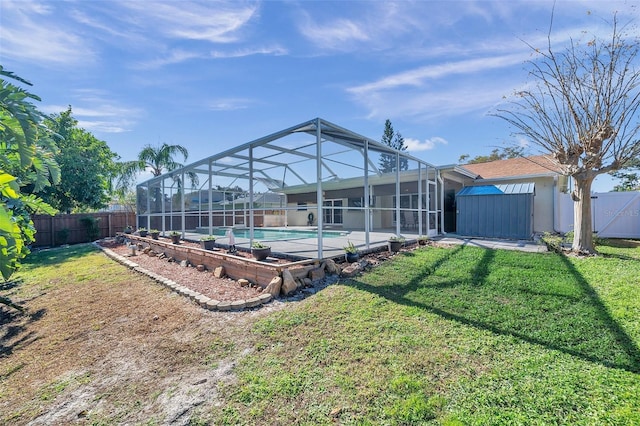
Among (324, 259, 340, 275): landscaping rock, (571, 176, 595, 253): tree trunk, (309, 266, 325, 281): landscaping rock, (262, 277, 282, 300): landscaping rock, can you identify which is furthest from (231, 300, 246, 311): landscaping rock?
(571, 176, 595, 253): tree trunk

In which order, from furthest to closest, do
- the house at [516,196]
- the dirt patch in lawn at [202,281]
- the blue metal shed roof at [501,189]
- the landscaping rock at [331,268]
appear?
1. the blue metal shed roof at [501,189]
2. the house at [516,196]
3. the landscaping rock at [331,268]
4. the dirt patch in lawn at [202,281]

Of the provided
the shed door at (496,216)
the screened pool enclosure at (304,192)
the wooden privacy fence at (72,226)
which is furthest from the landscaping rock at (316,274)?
the wooden privacy fence at (72,226)

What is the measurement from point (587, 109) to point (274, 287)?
8.93 m

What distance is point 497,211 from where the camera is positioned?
33.7 ft

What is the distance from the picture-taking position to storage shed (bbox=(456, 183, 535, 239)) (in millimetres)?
9680

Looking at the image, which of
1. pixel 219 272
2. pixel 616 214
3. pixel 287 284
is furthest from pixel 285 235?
pixel 616 214

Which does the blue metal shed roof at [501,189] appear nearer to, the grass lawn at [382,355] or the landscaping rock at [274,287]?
the grass lawn at [382,355]

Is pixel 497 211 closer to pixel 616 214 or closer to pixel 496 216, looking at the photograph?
pixel 496 216

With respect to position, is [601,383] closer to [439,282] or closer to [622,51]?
[439,282]

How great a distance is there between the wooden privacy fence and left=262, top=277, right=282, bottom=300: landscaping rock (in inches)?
613

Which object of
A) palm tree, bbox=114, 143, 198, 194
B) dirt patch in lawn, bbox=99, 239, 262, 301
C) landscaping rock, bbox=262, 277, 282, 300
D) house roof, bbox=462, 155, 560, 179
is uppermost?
palm tree, bbox=114, 143, 198, 194

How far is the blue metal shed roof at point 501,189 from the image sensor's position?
1024cm

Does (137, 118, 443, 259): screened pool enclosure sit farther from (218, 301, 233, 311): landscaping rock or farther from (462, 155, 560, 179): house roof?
(462, 155, 560, 179): house roof

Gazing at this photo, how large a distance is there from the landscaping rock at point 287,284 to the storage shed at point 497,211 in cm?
885
